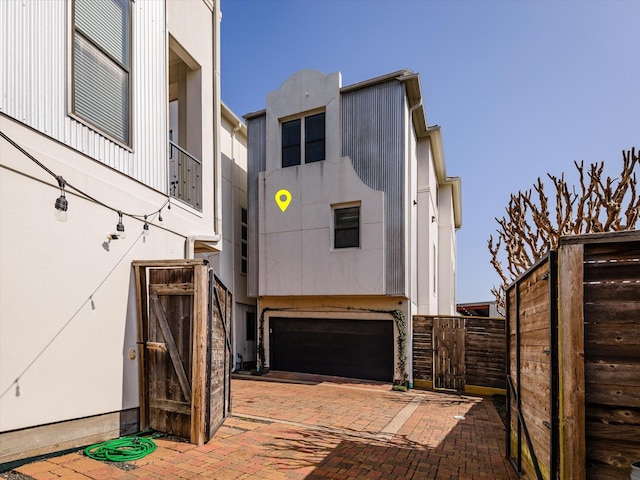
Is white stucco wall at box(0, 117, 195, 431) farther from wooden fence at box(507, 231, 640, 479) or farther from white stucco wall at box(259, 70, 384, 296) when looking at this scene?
white stucco wall at box(259, 70, 384, 296)

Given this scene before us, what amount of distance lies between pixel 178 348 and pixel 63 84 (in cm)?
365

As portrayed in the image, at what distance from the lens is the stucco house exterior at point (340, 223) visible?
11469 mm

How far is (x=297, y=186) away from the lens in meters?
12.6

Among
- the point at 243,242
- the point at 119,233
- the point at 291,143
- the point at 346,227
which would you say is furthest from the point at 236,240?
the point at 119,233

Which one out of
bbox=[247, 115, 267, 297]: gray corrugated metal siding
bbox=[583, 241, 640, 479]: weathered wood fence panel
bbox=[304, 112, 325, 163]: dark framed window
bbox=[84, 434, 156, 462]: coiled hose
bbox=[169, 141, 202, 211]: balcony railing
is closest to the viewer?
bbox=[583, 241, 640, 479]: weathered wood fence panel

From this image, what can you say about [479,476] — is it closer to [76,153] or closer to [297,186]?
[76,153]

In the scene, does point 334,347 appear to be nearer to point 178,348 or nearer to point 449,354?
point 449,354

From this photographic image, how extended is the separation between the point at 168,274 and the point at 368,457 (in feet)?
12.0

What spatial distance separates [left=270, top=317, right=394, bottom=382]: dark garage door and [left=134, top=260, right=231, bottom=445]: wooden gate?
22.3 ft

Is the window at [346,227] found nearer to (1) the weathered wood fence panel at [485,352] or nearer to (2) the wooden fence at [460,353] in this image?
(2) the wooden fence at [460,353]

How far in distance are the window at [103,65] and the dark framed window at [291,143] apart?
7232 mm

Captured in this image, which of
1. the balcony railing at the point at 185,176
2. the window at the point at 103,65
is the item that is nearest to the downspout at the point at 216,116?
the balcony railing at the point at 185,176

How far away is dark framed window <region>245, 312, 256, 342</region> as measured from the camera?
1418cm

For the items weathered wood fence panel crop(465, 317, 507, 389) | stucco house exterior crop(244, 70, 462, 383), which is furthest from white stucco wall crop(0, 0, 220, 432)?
weathered wood fence panel crop(465, 317, 507, 389)
